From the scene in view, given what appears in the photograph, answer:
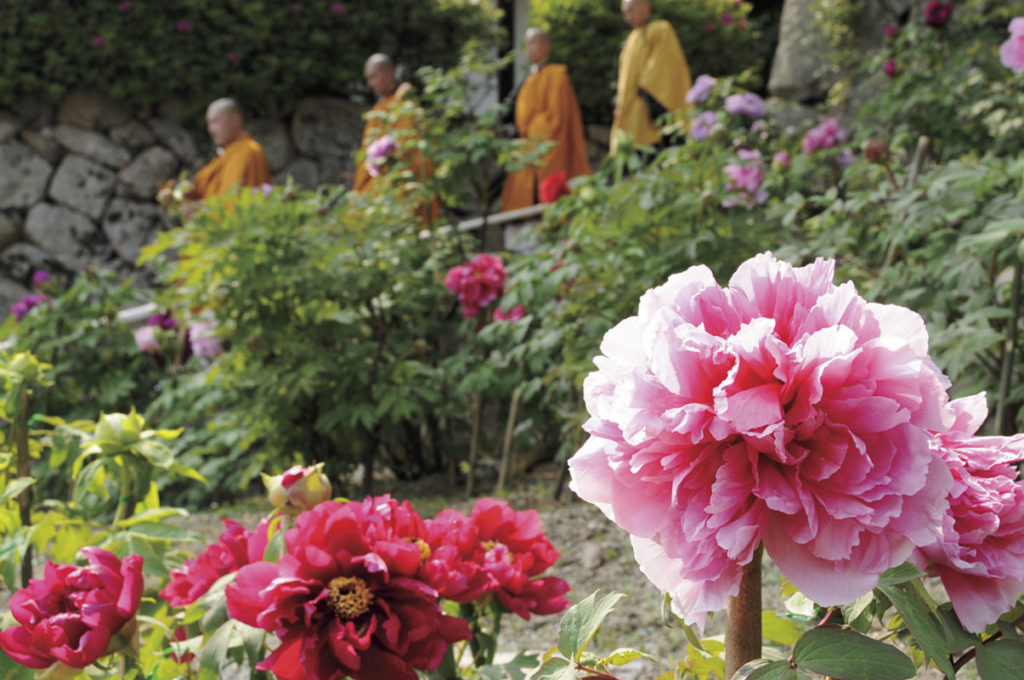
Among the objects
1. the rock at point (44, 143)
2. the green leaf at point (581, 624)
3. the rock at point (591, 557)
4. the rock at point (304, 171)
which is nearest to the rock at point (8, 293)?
the rock at point (44, 143)

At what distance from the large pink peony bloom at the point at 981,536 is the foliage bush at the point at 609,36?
9822 mm

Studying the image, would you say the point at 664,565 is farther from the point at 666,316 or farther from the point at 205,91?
the point at 205,91

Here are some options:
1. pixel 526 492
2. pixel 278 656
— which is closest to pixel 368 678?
pixel 278 656

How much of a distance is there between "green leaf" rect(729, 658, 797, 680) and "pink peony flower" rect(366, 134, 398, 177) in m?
3.52

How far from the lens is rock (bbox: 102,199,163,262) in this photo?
9.22m

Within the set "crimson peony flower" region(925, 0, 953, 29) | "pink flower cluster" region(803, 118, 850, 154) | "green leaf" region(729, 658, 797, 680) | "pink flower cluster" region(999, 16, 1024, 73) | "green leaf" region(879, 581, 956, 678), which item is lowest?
"pink flower cluster" region(803, 118, 850, 154)

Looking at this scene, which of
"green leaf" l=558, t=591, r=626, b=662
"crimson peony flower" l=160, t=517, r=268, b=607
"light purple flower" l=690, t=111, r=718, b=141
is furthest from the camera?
"light purple flower" l=690, t=111, r=718, b=141

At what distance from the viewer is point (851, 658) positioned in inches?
21.4

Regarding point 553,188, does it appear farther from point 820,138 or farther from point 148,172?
point 148,172

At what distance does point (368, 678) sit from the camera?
74 centimetres

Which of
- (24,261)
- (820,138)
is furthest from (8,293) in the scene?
(820,138)

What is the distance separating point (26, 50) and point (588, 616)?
966 centimetres

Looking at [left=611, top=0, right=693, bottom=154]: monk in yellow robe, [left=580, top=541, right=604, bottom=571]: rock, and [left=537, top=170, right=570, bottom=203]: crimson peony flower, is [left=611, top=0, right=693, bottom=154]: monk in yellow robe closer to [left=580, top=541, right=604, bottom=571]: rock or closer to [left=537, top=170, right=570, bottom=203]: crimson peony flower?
[left=537, top=170, right=570, bottom=203]: crimson peony flower

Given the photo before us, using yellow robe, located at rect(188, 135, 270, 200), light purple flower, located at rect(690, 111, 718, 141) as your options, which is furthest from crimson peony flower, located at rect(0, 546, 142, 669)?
yellow robe, located at rect(188, 135, 270, 200)
